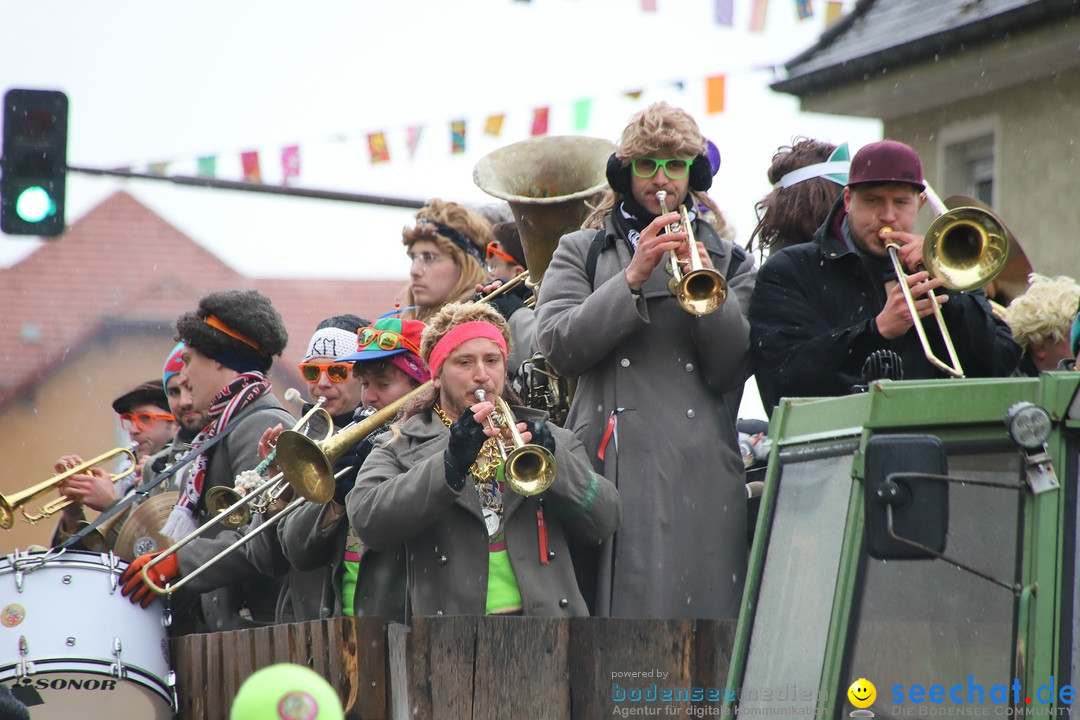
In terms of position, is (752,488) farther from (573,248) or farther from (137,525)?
(137,525)

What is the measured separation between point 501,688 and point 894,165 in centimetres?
192

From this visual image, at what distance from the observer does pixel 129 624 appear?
5941 millimetres

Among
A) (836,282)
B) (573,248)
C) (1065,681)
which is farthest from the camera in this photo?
(573,248)

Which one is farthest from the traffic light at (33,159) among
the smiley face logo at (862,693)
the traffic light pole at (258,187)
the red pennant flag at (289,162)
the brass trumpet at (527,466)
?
the smiley face logo at (862,693)

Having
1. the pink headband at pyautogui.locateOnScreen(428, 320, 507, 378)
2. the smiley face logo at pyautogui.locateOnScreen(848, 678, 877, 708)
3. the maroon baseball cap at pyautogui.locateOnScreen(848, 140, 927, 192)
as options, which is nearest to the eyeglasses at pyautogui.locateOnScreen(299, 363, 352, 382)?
the pink headband at pyautogui.locateOnScreen(428, 320, 507, 378)

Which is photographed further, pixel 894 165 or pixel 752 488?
pixel 752 488

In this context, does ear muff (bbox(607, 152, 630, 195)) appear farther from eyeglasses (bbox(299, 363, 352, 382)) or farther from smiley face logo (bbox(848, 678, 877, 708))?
smiley face logo (bbox(848, 678, 877, 708))

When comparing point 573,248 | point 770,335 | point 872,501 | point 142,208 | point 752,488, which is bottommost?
point 872,501

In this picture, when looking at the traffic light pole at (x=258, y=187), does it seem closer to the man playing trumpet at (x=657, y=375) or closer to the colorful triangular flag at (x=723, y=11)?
the colorful triangular flag at (x=723, y=11)

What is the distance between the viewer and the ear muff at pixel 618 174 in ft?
17.9

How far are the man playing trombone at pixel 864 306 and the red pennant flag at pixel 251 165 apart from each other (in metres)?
8.12

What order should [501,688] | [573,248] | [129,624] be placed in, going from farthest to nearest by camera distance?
[129,624]
[573,248]
[501,688]

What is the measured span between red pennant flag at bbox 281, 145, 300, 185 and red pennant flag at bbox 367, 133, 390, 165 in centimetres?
58

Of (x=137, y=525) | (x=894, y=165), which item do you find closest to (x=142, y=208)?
(x=137, y=525)
